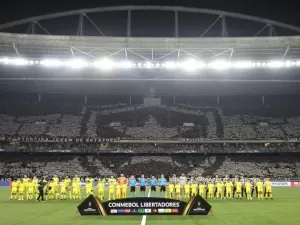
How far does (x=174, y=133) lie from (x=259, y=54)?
2004cm

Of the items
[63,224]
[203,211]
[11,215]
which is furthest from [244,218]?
[11,215]

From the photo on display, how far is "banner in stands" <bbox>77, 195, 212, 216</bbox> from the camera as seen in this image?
14698mm

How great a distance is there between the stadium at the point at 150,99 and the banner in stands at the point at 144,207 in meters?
9.63

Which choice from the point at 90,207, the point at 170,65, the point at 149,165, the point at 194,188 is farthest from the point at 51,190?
the point at 149,165

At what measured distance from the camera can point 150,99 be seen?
58.0 meters

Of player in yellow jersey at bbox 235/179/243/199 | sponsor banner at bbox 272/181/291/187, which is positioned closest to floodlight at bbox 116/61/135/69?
player in yellow jersey at bbox 235/179/243/199

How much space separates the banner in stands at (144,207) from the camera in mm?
14698

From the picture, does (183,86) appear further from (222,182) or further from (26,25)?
(222,182)

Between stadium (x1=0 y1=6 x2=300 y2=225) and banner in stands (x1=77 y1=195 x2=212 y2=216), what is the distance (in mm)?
9626

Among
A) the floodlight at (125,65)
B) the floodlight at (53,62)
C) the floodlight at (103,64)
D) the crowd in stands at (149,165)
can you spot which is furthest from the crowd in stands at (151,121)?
the floodlight at (53,62)

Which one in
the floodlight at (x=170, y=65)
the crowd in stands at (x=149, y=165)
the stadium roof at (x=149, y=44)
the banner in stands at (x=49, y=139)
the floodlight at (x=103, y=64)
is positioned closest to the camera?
the stadium roof at (x=149, y=44)

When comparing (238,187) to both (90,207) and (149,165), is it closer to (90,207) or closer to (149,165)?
(90,207)

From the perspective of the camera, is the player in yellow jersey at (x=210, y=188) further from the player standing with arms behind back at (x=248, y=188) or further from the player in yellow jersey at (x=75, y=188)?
the player in yellow jersey at (x=75, y=188)

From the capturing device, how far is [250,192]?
80.2ft
